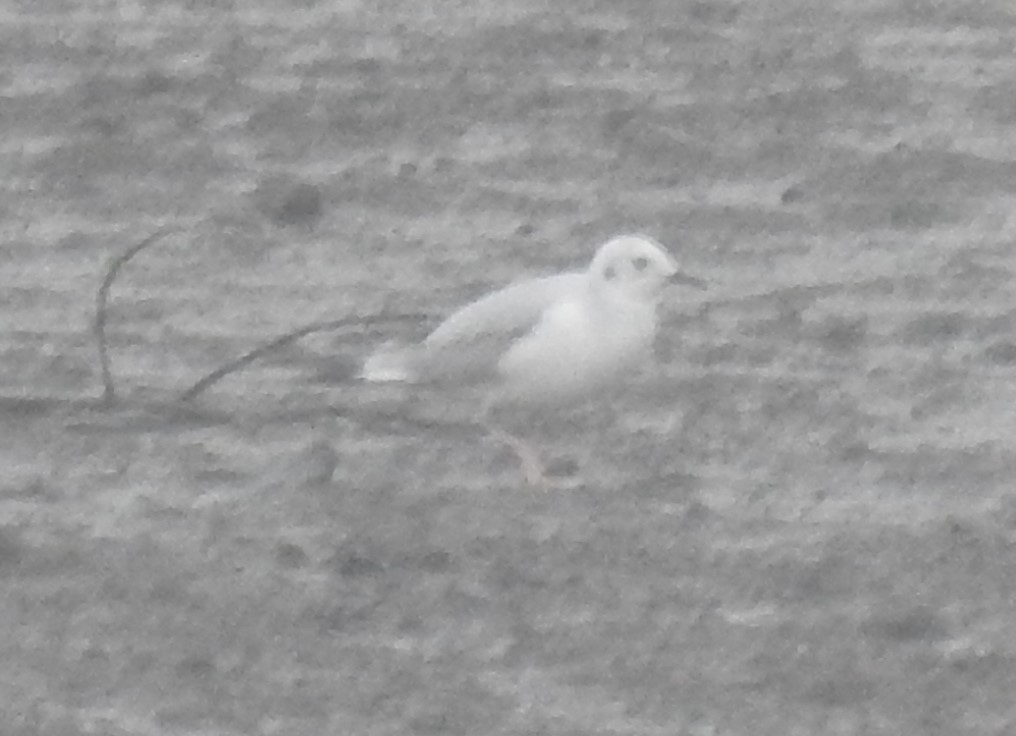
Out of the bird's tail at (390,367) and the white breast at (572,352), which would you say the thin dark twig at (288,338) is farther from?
the white breast at (572,352)

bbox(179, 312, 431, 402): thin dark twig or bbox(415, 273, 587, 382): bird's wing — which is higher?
bbox(415, 273, 587, 382): bird's wing

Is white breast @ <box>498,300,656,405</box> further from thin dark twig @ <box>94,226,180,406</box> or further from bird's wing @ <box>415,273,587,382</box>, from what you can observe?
thin dark twig @ <box>94,226,180,406</box>

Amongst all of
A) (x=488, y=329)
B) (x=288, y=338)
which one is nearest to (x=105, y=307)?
(x=288, y=338)

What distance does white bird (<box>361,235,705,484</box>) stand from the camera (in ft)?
5.93

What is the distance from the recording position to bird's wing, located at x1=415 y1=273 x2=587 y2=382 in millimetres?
1821

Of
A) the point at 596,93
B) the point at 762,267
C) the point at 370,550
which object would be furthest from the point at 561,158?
the point at 370,550

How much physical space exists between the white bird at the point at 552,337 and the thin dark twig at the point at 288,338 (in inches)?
3.0

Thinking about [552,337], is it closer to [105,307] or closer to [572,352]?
[572,352]

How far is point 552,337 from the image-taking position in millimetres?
1804

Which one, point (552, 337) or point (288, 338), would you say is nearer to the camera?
point (552, 337)

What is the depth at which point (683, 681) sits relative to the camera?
5.68ft

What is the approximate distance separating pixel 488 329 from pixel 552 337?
0.05 meters

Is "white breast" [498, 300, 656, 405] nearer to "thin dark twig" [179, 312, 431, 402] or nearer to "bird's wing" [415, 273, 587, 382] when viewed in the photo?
"bird's wing" [415, 273, 587, 382]

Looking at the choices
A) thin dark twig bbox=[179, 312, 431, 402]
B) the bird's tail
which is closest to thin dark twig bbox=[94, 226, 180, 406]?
thin dark twig bbox=[179, 312, 431, 402]
